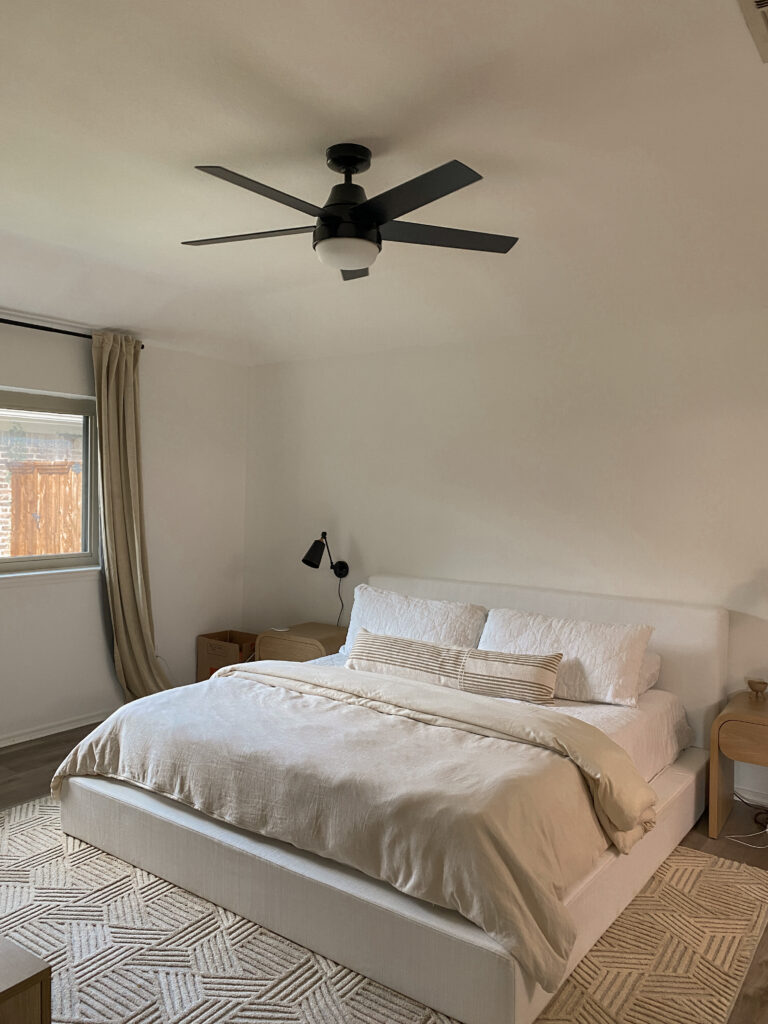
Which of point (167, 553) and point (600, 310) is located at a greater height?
point (600, 310)

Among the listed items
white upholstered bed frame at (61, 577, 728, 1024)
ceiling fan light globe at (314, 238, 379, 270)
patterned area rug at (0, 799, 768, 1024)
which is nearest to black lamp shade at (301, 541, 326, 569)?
white upholstered bed frame at (61, 577, 728, 1024)

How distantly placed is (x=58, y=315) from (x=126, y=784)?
2.54 m

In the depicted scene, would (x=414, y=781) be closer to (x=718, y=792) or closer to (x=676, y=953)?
(x=676, y=953)

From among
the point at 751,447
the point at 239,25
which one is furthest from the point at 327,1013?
the point at 751,447

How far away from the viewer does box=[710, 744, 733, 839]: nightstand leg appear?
10.7ft

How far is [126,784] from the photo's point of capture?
303 centimetres

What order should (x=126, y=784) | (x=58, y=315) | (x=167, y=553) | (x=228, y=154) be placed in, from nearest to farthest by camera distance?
(x=228, y=154)
(x=126, y=784)
(x=58, y=315)
(x=167, y=553)

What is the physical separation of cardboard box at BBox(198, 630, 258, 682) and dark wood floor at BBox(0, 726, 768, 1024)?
0.84 m

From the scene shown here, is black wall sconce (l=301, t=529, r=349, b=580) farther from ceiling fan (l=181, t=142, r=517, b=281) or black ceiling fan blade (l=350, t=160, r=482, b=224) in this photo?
black ceiling fan blade (l=350, t=160, r=482, b=224)

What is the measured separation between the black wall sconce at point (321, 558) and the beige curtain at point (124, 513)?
964 mm

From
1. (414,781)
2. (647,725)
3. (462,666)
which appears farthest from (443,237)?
(647,725)

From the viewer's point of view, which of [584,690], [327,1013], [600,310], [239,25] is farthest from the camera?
[600,310]

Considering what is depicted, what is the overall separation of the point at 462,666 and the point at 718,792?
117 centimetres

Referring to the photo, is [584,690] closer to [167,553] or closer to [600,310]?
[600,310]
